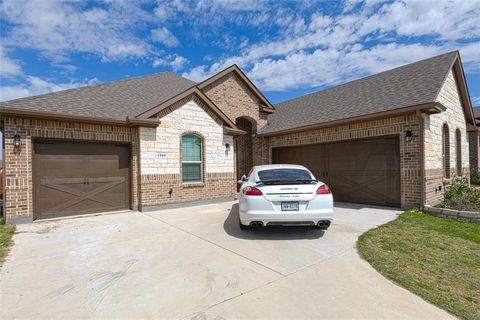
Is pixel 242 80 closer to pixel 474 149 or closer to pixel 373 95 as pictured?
pixel 373 95

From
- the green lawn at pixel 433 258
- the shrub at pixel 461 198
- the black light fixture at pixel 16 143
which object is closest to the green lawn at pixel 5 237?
the black light fixture at pixel 16 143

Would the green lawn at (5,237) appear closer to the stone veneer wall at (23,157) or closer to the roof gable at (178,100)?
the stone veneer wall at (23,157)

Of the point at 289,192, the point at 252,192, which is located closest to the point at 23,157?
the point at 252,192

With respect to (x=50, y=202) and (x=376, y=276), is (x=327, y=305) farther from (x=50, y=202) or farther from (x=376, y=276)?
(x=50, y=202)

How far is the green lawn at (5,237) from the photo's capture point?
15.2 feet

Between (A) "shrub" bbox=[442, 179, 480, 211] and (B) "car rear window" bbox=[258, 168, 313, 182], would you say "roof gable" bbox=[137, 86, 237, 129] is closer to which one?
(B) "car rear window" bbox=[258, 168, 313, 182]

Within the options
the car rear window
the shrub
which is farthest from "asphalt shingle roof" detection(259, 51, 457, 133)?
the car rear window

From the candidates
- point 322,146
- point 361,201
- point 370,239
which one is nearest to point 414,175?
point 361,201

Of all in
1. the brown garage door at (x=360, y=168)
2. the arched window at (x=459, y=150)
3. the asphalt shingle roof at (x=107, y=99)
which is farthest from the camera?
the arched window at (x=459, y=150)

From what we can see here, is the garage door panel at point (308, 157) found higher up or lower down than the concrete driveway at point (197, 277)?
higher up

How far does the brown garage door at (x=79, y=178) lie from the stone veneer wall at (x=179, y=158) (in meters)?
0.82

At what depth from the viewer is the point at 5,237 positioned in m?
5.55

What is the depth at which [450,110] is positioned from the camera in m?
10.3

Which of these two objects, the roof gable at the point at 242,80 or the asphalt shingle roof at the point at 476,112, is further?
the asphalt shingle roof at the point at 476,112
